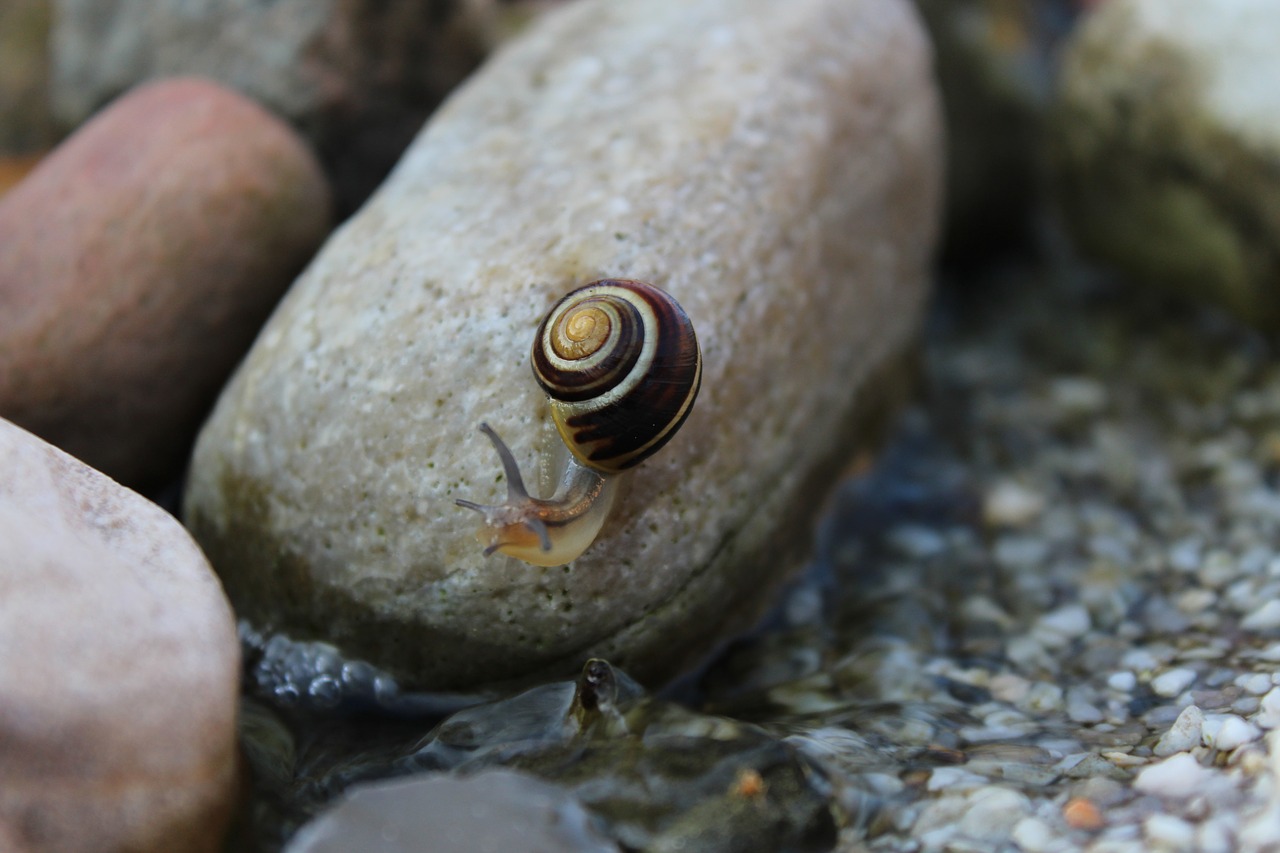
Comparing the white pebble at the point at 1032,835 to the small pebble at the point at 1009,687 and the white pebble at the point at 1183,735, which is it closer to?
the white pebble at the point at 1183,735

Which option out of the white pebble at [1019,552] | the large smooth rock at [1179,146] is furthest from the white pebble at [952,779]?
the large smooth rock at [1179,146]

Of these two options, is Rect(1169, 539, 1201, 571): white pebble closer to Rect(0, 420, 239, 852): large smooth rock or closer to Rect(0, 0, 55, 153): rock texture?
Rect(0, 420, 239, 852): large smooth rock

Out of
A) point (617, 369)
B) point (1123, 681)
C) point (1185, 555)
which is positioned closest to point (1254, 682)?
point (1123, 681)

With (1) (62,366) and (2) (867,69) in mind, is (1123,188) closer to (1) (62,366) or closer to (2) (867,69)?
(2) (867,69)

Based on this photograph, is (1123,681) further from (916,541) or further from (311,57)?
(311,57)

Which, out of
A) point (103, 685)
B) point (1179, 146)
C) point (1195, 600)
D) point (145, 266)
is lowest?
point (103, 685)

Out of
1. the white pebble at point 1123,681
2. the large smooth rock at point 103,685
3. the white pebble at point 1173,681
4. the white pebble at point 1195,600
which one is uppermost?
the white pebble at point 1195,600
